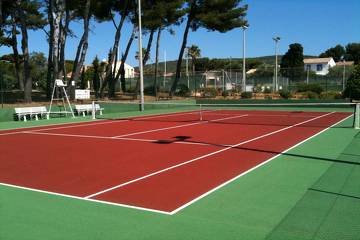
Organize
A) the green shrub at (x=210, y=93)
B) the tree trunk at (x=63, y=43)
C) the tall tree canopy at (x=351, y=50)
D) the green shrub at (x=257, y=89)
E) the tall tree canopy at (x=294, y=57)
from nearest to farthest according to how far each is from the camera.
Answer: the tree trunk at (x=63, y=43)
the green shrub at (x=210, y=93)
the green shrub at (x=257, y=89)
the tall tree canopy at (x=294, y=57)
the tall tree canopy at (x=351, y=50)

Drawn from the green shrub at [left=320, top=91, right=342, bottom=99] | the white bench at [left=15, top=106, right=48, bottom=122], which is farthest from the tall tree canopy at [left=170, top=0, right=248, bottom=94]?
the white bench at [left=15, top=106, right=48, bottom=122]

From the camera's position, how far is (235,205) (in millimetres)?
6074

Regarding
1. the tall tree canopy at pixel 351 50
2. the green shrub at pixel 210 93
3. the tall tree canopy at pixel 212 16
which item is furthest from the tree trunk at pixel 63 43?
the tall tree canopy at pixel 351 50

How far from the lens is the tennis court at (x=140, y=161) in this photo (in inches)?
273

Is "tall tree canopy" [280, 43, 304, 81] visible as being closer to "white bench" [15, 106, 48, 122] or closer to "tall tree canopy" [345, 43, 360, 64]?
"tall tree canopy" [345, 43, 360, 64]

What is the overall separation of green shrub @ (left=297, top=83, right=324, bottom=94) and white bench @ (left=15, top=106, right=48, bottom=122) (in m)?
24.6

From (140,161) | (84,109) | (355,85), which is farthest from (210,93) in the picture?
(140,161)

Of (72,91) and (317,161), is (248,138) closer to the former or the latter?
(317,161)

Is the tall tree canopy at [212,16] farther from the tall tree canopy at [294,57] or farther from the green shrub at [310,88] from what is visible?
the tall tree canopy at [294,57]

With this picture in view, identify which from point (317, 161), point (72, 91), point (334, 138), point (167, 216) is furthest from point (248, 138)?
point (72, 91)

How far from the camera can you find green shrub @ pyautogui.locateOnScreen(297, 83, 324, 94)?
1522 inches

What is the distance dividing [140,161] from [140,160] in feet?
0.44

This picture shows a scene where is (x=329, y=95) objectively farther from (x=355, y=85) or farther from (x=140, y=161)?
(x=140, y=161)

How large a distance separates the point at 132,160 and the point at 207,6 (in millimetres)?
31503
